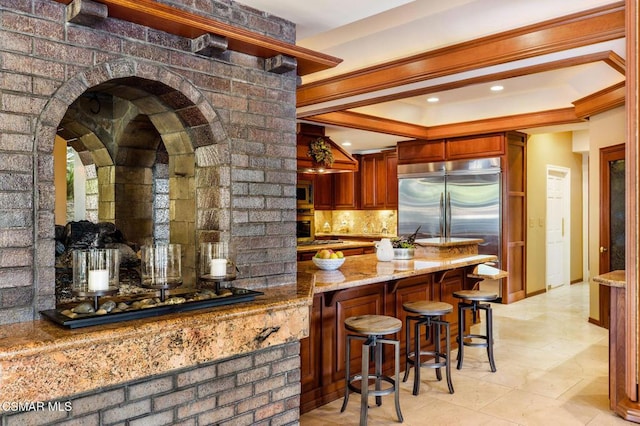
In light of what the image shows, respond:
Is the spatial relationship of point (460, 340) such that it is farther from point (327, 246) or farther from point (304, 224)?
point (304, 224)

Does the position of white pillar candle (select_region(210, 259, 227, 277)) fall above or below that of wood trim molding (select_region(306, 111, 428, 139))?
below

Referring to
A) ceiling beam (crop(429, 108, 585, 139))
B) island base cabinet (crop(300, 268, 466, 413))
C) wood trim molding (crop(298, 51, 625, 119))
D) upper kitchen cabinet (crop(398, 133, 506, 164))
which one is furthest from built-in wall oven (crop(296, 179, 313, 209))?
island base cabinet (crop(300, 268, 466, 413))

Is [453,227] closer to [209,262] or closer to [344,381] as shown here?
[344,381]

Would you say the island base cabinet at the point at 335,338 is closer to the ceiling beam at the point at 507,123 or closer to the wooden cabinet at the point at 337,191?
the ceiling beam at the point at 507,123

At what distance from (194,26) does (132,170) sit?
1.35 metres

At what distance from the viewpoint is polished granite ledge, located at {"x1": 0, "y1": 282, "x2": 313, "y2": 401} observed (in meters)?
1.57

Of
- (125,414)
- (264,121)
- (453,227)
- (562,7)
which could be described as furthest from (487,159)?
(125,414)

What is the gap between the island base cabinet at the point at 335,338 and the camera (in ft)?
11.1

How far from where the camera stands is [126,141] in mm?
3154

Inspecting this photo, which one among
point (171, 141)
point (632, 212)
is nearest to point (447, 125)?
point (632, 212)

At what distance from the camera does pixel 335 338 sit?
11.8 feet

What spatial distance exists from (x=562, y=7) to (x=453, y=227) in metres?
4.20

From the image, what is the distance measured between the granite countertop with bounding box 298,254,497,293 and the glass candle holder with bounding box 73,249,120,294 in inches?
46.5

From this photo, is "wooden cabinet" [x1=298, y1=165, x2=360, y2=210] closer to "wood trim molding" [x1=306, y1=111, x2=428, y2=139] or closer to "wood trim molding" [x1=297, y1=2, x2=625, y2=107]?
"wood trim molding" [x1=306, y1=111, x2=428, y2=139]
